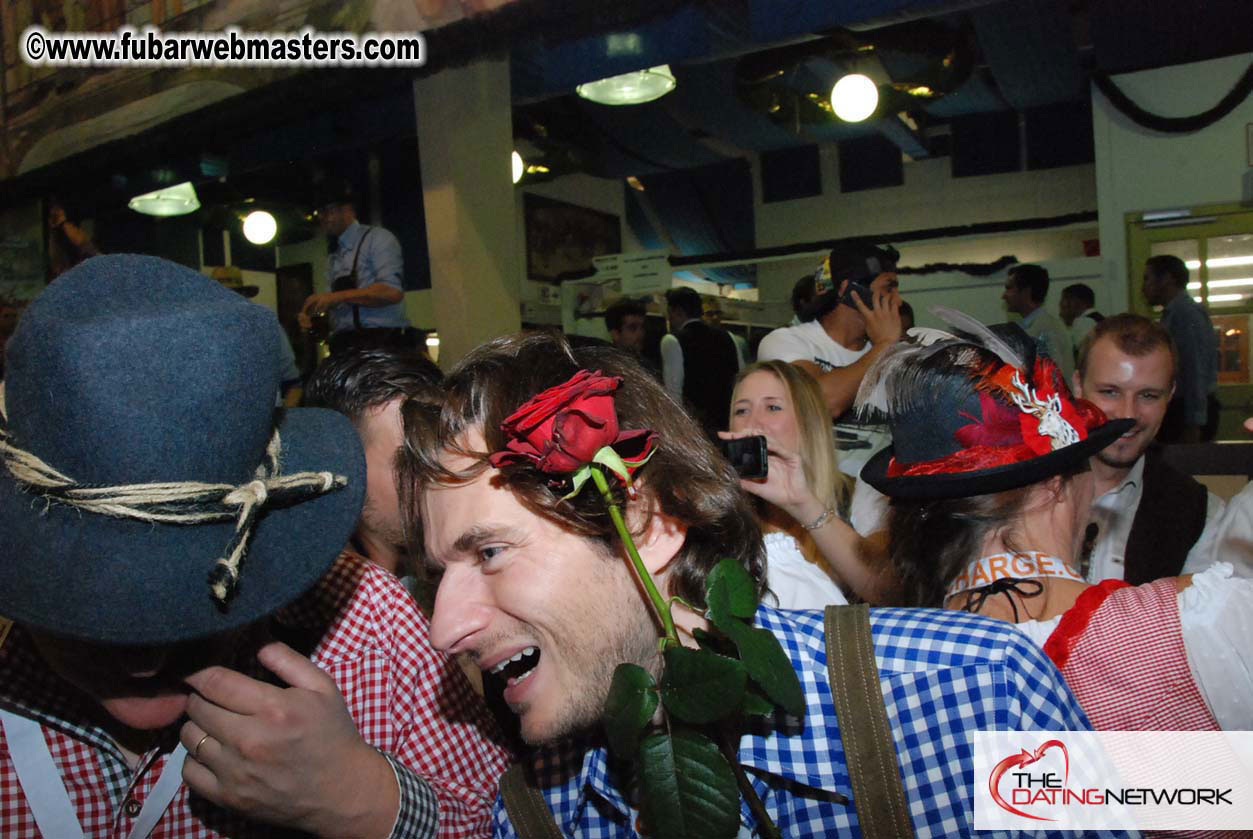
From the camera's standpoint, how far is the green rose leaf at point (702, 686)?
0.84 metres

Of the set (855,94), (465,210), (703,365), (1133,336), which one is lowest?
(1133,336)

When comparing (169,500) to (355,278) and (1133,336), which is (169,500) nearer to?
(1133,336)

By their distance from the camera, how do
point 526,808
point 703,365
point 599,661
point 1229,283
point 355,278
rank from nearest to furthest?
point 599,661 → point 526,808 → point 355,278 → point 703,365 → point 1229,283

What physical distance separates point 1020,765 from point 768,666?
349 mm

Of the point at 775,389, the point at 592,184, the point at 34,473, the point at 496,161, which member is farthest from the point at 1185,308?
the point at 592,184

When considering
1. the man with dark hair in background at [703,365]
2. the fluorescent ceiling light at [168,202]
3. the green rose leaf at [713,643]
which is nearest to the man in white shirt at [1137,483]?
the green rose leaf at [713,643]

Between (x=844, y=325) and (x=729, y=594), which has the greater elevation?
(x=844, y=325)

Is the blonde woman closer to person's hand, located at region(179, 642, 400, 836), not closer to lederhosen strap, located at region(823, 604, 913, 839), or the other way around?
lederhosen strap, located at region(823, 604, 913, 839)

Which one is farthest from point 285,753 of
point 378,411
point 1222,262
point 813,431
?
point 1222,262

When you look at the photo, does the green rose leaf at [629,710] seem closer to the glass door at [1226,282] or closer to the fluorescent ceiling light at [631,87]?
the fluorescent ceiling light at [631,87]

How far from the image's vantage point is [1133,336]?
7.92 ft

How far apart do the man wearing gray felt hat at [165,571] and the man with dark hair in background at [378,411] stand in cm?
68

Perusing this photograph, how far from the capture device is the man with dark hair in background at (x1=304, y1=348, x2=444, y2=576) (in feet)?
6.31

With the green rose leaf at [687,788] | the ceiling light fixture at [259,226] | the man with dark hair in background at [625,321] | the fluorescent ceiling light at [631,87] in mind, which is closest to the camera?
the green rose leaf at [687,788]
